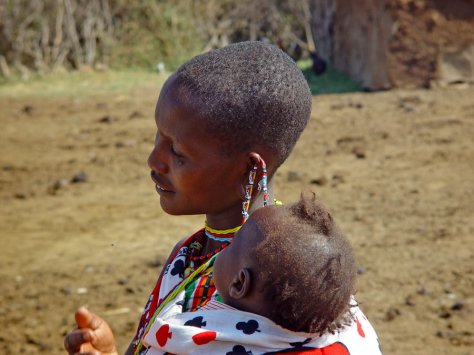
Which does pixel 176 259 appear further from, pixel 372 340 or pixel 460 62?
pixel 460 62

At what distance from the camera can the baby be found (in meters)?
1.62

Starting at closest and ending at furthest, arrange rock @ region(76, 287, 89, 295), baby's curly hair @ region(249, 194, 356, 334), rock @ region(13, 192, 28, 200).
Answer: baby's curly hair @ region(249, 194, 356, 334) → rock @ region(76, 287, 89, 295) → rock @ region(13, 192, 28, 200)

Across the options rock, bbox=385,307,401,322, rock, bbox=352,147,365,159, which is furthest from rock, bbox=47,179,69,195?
rock, bbox=385,307,401,322

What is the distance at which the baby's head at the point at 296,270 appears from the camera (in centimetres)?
162

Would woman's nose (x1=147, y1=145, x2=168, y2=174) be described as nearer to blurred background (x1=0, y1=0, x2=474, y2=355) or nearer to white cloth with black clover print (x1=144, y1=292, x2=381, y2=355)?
white cloth with black clover print (x1=144, y1=292, x2=381, y2=355)

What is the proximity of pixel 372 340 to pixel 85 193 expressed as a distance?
521cm

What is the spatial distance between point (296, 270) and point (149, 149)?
631 cm

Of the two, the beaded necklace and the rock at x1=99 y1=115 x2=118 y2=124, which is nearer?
the beaded necklace

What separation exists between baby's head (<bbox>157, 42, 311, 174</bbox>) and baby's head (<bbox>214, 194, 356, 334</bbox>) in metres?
0.36

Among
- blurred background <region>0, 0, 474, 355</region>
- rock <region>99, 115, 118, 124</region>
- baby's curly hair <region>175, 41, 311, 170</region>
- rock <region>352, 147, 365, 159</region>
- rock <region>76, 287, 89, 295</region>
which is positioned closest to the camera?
baby's curly hair <region>175, 41, 311, 170</region>

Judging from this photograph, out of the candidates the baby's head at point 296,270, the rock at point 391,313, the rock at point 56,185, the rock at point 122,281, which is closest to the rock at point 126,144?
the rock at point 56,185

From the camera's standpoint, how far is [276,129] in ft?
6.64

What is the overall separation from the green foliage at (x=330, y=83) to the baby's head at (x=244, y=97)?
8008 millimetres

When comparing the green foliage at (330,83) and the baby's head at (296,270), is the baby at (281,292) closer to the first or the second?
the baby's head at (296,270)
